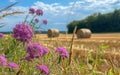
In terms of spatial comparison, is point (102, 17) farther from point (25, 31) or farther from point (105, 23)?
point (25, 31)

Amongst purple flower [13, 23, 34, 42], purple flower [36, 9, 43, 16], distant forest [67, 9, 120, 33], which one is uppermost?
purple flower [36, 9, 43, 16]

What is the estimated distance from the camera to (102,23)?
48312mm

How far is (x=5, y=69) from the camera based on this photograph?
191 centimetres

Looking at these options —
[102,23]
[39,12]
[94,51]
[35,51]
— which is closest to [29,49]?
[35,51]

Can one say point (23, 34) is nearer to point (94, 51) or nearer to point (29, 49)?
point (29, 49)

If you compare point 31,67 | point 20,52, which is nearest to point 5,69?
point 31,67

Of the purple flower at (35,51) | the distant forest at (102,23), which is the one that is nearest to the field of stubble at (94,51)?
the purple flower at (35,51)

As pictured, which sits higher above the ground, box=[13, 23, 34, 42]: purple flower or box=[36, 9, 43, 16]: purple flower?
box=[36, 9, 43, 16]: purple flower

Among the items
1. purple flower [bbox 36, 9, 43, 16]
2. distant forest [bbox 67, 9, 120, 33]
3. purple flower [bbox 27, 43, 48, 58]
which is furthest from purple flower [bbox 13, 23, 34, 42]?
distant forest [bbox 67, 9, 120, 33]

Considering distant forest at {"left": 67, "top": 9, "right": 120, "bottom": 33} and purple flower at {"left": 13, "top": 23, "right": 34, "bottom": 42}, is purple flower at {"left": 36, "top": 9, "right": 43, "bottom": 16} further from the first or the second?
distant forest at {"left": 67, "top": 9, "right": 120, "bottom": 33}

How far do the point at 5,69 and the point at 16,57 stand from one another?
0.69 m

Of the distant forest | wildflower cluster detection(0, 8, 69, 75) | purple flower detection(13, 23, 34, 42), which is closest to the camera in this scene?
wildflower cluster detection(0, 8, 69, 75)

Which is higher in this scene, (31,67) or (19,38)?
(19,38)

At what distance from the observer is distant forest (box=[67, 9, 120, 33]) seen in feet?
150
